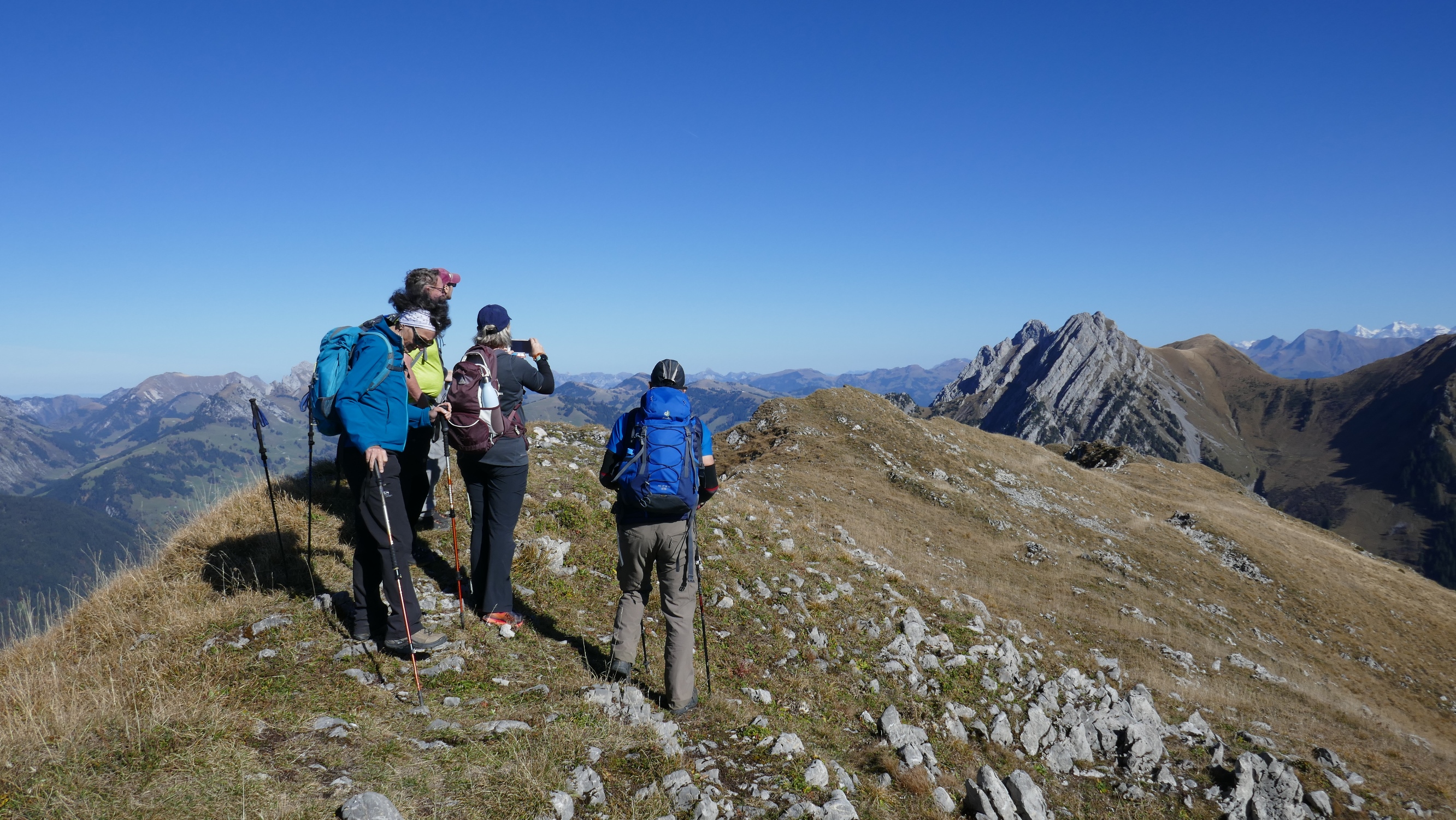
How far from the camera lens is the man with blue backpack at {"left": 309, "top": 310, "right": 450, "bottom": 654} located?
21.7 ft

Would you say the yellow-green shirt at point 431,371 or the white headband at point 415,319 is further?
the yellow-green shirt at point 431,371

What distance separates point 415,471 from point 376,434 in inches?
83.4

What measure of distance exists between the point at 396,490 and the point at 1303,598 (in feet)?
136

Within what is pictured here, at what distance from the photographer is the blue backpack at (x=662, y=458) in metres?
6.86

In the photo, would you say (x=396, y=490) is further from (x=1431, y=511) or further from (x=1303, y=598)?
(x=1431, y=511)

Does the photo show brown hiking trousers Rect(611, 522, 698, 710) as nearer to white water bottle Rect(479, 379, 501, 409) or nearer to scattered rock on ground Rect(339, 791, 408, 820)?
white water bottle Rect(479, 379, 501, 409)

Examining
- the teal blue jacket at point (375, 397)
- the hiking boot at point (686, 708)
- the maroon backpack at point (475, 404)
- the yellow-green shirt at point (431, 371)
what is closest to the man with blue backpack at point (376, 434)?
the teal blue jacket at point (375, 397)

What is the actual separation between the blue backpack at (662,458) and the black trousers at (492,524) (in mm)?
1881

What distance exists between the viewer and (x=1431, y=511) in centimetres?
18775

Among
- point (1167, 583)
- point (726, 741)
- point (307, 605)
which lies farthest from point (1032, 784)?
point (1167, 583)

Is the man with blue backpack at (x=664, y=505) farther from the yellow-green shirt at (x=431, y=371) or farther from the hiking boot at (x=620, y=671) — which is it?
the yellow-green shirt at (x=431, y=371)

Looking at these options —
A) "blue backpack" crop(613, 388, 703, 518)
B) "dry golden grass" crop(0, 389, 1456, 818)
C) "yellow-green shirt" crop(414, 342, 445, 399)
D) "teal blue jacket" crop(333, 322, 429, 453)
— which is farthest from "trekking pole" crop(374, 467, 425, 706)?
"blue backpack" crop(613, 388, 703, 518)

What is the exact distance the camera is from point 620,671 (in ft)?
24.7

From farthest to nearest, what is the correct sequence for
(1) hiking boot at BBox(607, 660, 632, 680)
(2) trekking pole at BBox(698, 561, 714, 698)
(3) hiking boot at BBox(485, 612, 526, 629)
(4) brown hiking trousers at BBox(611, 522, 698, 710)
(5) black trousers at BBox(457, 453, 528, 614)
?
(3) hiking boot at BBox(485, 612, 526, 629) < (5) black trousers at BBox(457, 453, 528, 614) < (2) trekking pole at BBox(698, 561, 714, 698) < (1) hiking boot at BBox(607, 660, 632, 680) < (4) brown hiking trousers at BBox(611, 522, 698, 710)
